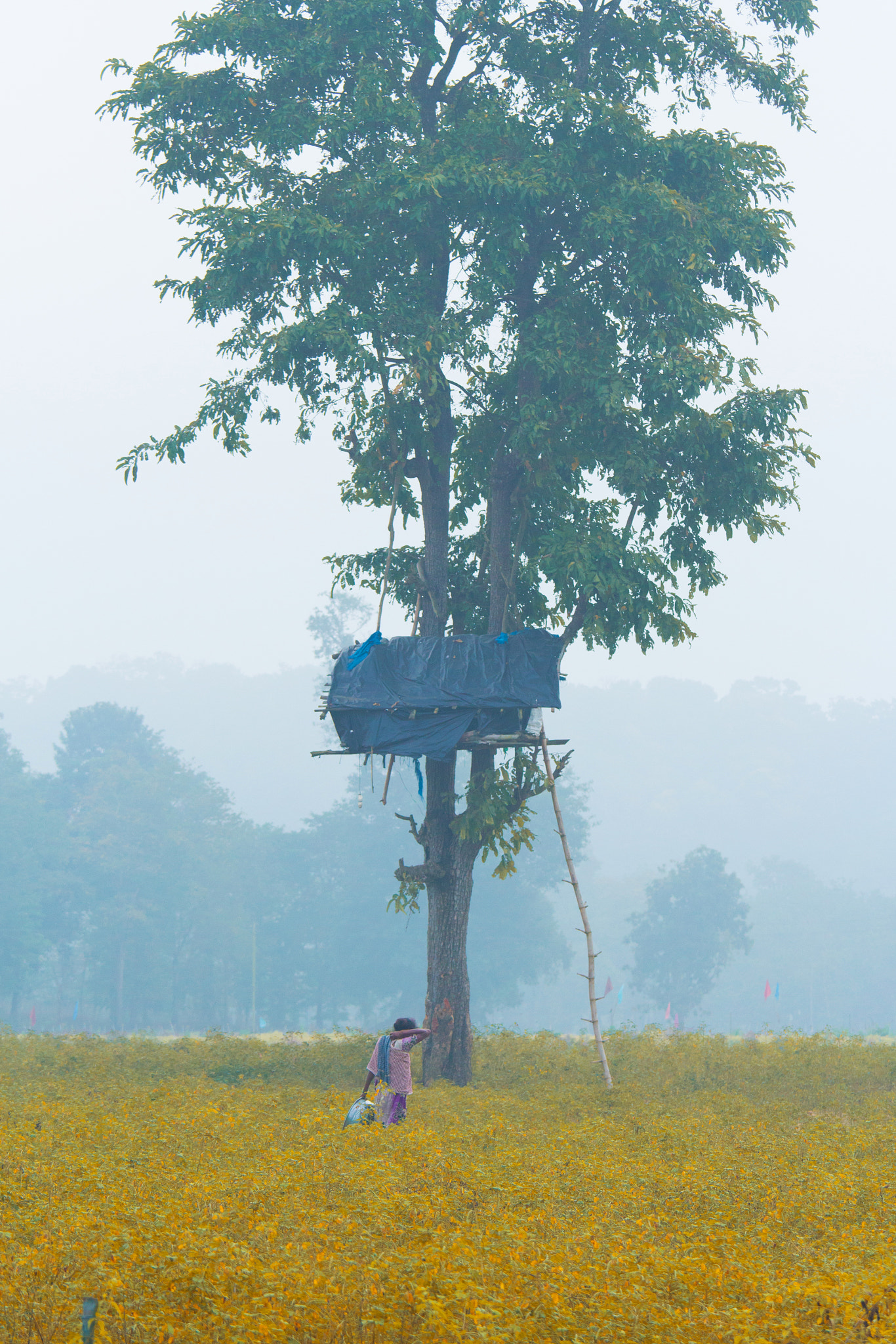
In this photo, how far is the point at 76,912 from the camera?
72312 mm

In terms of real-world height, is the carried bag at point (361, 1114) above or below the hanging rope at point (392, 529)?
below

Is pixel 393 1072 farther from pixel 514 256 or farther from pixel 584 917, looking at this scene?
pixel 514 256

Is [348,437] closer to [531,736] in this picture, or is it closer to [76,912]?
[531,736]

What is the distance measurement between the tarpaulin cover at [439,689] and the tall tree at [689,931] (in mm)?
57794

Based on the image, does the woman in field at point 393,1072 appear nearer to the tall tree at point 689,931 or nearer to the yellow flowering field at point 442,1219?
the yellow flowering field at point 442,1219

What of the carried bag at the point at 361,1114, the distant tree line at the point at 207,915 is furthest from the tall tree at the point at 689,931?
the carried bag at the point at 361,1114

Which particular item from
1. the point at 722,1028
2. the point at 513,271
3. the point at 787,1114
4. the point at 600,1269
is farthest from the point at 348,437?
the point at 722,1028

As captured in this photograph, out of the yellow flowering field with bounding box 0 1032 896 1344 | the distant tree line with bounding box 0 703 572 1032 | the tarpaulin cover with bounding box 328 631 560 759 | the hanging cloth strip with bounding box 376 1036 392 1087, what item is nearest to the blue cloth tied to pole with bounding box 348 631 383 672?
the tarpaulin cover with bounding box 328 631 560 759

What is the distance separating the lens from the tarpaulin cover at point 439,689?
19.6m

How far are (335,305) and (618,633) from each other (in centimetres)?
765

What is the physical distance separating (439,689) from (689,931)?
2363 inches

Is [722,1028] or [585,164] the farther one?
[722,1028]

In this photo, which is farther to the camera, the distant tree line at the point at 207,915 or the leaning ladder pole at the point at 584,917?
the distant tree line at the point at 207,915

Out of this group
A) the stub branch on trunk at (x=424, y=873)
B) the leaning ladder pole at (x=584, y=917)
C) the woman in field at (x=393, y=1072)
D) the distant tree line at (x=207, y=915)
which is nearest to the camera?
the woman in field at (x=393, y=1072)
